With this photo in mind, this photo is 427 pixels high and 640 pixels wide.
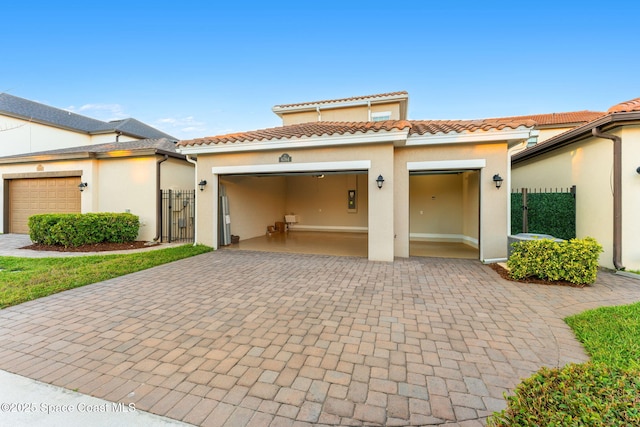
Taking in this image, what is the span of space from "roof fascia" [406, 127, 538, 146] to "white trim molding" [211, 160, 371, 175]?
1.73m

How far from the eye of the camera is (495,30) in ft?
33.9

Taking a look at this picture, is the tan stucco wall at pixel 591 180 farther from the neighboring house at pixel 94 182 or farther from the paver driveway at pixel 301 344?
the neighboring house at pixel 94 182

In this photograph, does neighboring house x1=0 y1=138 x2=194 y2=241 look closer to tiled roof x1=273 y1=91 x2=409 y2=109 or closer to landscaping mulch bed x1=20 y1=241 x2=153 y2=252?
landscaping mulch bed x1=20 y1=241 x2=153 y2=252

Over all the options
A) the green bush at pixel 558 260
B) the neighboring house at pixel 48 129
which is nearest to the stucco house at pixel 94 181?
the neighboring house at pixel 48 129

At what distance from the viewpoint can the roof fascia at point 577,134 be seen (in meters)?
6.27

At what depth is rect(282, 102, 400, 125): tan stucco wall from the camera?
1440 centimetres

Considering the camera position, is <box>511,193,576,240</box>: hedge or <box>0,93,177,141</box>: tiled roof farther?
<box>0,93,177,141</box>: tiled roof

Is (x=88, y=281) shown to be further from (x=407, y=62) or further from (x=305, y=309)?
(x=407, y=62)

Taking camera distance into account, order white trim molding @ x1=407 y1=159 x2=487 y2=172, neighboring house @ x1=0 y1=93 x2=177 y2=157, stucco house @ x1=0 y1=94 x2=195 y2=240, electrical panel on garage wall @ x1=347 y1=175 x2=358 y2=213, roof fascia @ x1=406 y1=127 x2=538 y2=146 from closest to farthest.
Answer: roof fascia @ x1=406 y1=127 x2=538 y2=146 → white trim molding @ x1=407 y1=159 x2=487 y2=172 → stucco house @ x1=0 y1=94 x2=195 y2=240 → electrical panel on garage wall @ x1=347 y1=175 x2=358 y2=213 → neighboring house @ x1=0 y1=93 x2=177 y2=157

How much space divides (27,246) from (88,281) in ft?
22.4

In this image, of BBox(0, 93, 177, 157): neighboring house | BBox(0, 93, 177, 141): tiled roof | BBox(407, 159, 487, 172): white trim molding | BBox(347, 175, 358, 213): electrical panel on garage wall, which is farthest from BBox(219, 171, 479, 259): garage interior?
BBox(0, 93, 177, 141): tiled roof

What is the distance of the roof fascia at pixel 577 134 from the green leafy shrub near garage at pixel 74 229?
604 inches

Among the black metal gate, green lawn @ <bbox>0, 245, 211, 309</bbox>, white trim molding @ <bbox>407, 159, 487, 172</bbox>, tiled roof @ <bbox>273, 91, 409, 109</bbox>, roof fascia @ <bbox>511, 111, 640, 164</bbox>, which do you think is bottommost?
green lawn @ <bbox>0, 245, 211, 309</bbox>

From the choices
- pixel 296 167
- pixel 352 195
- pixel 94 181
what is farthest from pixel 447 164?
pixel 94 181
